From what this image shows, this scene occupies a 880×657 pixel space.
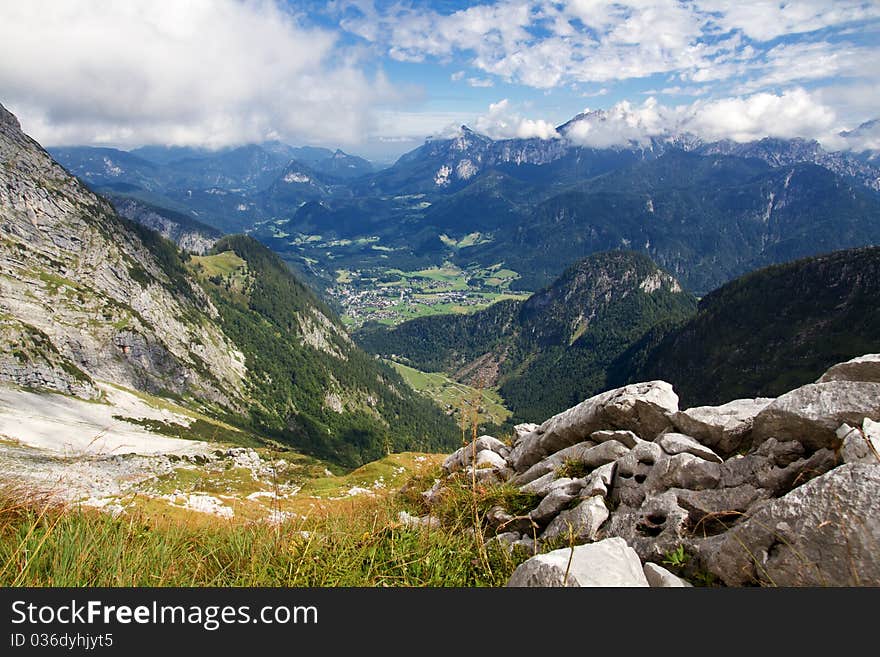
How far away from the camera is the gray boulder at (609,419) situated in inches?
500

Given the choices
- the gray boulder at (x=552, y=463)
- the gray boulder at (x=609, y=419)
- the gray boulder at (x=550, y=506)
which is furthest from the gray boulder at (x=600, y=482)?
the gray boulder at (x=609, y=419)

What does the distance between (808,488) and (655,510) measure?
265cm

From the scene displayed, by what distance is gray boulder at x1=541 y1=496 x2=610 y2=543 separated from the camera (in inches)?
316

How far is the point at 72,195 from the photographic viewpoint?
7598 inches

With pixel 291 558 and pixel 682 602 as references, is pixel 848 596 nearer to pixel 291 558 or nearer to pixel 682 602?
pixel 682 602

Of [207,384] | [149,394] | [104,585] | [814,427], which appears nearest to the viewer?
[104,585]

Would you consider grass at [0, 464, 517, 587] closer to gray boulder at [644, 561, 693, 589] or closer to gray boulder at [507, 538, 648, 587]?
gray boulder at [507, 538, 648, 587]

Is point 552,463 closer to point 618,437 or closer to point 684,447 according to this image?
point 618,437

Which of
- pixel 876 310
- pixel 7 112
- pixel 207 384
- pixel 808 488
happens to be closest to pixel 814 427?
pixel 808 488

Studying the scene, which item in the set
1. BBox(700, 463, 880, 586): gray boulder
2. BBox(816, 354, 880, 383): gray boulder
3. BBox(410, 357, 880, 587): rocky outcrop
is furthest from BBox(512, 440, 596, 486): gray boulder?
BBox(700, 463, 880, 586): gray boulder

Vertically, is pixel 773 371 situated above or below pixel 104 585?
below

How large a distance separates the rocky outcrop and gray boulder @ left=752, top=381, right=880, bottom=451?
18 mm

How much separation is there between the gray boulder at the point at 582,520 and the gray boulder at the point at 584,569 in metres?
2.53

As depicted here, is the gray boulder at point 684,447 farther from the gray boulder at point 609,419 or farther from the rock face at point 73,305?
the rock face at point 73,305
